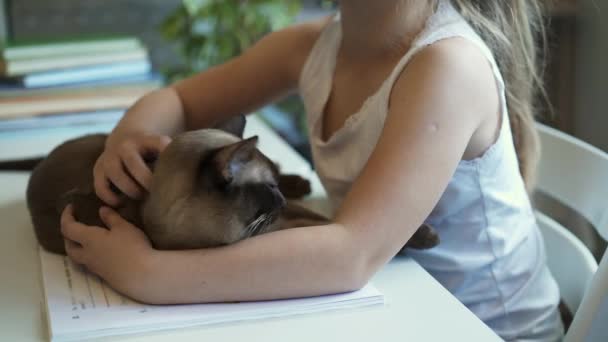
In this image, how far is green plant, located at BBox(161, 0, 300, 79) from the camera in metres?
1.68

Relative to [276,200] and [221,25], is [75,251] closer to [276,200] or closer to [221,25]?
[276,200]

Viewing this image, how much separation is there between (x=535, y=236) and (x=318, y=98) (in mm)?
369

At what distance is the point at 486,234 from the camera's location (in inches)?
39.2

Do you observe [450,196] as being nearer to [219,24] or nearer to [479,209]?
[479,209]

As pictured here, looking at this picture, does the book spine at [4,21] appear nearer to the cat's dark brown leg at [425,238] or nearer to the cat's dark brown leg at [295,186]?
the cat's dark brown leg at [295,186]

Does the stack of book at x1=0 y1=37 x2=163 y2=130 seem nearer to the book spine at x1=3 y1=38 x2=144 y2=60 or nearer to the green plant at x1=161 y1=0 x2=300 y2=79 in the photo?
the book spine at x1=3 y1=38 x2=144 y2=60

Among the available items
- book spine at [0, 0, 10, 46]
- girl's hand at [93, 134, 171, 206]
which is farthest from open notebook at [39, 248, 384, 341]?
book spine at [0, 0, 10, 46]

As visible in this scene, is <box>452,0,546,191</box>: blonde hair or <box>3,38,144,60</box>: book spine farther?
<box>3,38,144,60</box>: book spine

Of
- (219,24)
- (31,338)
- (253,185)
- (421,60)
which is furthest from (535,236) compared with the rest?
(219,24)

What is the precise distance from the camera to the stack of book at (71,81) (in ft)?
4.78

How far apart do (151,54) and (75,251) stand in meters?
1.16

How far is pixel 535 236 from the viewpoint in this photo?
106 centimetres

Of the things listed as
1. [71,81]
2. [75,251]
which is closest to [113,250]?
[75,251]

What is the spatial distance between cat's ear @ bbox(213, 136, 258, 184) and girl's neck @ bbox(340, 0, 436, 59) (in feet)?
1.14
